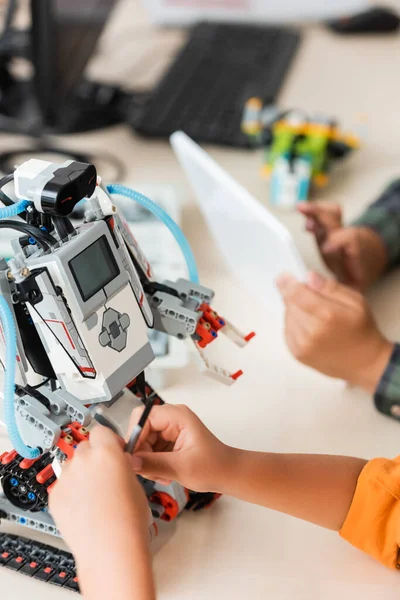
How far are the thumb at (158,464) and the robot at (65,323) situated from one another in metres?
0.05

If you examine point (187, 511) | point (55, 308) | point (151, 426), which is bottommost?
point (187, 511)

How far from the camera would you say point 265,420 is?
28.3 inches

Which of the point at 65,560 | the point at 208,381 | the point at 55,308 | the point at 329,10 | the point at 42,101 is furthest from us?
the point at 329,10

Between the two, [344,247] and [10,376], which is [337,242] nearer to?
[344,247]

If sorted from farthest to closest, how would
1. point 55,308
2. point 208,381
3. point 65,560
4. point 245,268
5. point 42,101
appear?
point 42,101
point 245,268
point 208,381
point 65,560
point 55,308

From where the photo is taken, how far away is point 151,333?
793 millimetres

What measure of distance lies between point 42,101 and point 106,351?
692mm

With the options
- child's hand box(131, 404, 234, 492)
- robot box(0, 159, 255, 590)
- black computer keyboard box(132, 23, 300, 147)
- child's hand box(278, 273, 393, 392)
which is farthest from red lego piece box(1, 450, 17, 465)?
black computer keyboard box(132, 23, 300, 147)

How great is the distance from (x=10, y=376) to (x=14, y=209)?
0.12m

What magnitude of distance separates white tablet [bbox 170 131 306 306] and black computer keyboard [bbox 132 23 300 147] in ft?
1.08

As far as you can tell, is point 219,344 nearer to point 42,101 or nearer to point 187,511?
point 187,511

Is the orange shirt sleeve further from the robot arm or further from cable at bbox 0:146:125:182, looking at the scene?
cable at bbox 0:146:125:182

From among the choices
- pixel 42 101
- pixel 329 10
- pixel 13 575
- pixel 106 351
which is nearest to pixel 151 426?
pixel 106 351

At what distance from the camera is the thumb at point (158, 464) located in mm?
521
